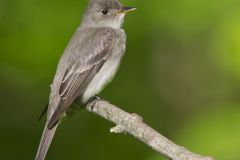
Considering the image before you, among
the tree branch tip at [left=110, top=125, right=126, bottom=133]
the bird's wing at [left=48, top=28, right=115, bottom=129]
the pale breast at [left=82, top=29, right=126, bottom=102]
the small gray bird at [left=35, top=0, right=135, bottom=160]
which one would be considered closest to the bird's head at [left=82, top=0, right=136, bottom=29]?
the small gray bird at [left=35, top=0, right=135, bottom=160]

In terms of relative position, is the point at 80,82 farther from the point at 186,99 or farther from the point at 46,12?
the point at 186,99

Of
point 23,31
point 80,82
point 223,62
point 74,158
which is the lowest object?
point 74,158

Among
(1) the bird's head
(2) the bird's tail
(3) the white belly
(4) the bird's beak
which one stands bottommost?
(2) the bird's tail

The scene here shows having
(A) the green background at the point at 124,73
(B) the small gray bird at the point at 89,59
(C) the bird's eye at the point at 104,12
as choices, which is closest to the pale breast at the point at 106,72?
(B) the small gray bird at the point at 89,59

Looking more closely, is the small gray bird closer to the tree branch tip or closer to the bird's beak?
the bird's beak

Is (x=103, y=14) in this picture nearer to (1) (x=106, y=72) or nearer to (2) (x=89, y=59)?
(2) (x=89, y=59)

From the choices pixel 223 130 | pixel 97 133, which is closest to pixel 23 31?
pixel 97 133

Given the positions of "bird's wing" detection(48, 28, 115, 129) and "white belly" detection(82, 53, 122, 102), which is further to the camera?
"white belly" detection(82, 53, 122, 102)
